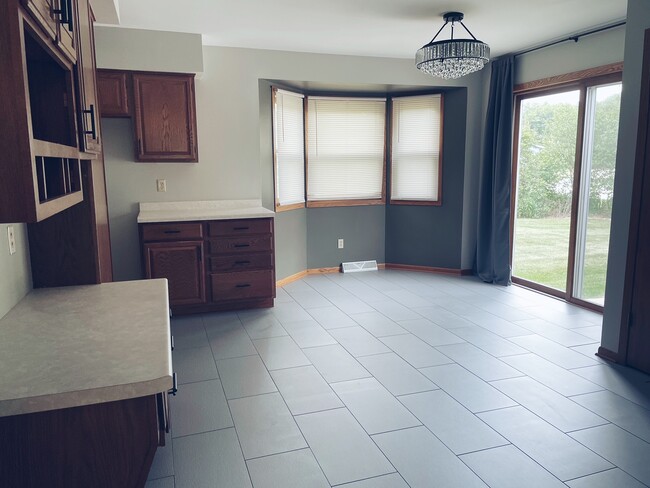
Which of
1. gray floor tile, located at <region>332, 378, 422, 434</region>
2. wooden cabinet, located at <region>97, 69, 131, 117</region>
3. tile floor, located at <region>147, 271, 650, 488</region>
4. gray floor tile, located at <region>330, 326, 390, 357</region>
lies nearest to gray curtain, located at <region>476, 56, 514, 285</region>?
tile floor, located at <region>147, 271, 650, 488</region>

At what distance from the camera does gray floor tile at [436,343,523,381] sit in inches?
117

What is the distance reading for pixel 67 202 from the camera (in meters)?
1.36

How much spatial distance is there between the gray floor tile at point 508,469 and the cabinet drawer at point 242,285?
8.25ft

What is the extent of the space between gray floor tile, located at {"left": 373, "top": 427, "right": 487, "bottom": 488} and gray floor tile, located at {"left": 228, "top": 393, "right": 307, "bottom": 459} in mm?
416

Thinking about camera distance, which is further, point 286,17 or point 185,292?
point 185,292

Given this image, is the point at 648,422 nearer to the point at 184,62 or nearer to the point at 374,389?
the point at 374,389

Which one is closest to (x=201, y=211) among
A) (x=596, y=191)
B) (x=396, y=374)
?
(x=396, y=374)

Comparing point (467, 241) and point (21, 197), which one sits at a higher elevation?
point (21, 197)

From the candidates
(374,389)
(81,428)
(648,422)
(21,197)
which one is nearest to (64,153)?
(21,197)

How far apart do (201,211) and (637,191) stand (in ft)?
11.0

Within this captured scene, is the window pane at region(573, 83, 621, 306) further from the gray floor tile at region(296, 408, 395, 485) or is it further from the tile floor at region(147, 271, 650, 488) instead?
the gray floor tile at region(296, 408, 395, 485)

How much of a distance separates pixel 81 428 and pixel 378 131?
5084mm

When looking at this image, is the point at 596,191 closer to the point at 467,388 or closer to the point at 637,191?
the point at 637,191

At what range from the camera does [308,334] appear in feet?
12.1
